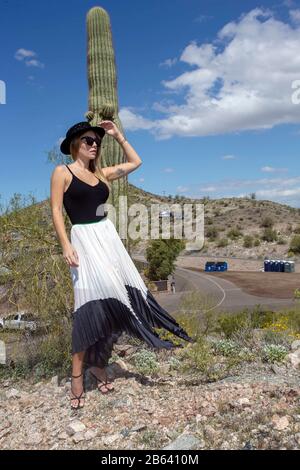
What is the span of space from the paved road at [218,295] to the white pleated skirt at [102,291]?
10.9m

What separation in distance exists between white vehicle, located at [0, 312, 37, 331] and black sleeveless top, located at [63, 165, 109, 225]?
2.52m

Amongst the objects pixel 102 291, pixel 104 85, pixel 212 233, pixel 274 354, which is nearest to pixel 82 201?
pixel 102 291

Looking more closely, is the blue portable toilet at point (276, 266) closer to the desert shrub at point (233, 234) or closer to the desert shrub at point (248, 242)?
the desert shrub at point (248, 242)

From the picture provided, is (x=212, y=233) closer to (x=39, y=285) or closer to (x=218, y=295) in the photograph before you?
(x=218, y=295)

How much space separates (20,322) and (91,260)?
2.77 metres

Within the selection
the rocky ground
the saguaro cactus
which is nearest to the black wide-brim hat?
the rocky ground

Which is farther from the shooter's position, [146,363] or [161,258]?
[161,258]

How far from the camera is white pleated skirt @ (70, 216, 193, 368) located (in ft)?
12.1

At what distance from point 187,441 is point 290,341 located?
3.00 meters

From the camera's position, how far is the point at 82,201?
371 cm

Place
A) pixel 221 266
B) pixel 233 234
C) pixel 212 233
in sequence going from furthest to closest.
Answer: pixel 212 233 < pixel 233 234 < pixel 221 266

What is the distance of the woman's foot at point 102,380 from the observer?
4.08 m
